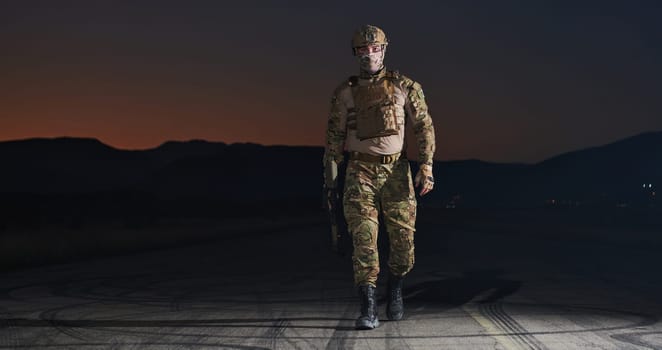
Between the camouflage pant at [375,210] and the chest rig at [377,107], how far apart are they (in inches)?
11.8

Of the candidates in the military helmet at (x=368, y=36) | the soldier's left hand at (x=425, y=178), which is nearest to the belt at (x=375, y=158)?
the soldier's left hand at (x=425, y=178)

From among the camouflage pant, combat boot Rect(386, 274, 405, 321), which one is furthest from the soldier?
combat boot Rect(386, 274, 405, 321)

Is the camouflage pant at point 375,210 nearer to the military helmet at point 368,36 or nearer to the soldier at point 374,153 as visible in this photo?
the soldier at point 374,153

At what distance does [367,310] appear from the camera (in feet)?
25.2

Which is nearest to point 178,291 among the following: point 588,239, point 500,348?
point 500,348

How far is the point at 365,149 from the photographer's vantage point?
26.0 ft

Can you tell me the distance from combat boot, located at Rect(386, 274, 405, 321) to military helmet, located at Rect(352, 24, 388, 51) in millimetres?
2094

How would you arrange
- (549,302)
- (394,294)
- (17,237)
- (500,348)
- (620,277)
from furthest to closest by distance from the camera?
(17,237) → (620,277) → (549,302) → (394,294) → (500,348)

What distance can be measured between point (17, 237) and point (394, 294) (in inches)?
774

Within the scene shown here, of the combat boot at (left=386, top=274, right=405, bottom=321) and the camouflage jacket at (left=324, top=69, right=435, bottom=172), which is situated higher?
the camouflage jacket at (left=324, top=69, right=435, bottom=172)

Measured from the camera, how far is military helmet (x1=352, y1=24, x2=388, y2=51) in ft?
25.2

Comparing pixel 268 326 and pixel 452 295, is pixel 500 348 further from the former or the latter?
pixel 452 295

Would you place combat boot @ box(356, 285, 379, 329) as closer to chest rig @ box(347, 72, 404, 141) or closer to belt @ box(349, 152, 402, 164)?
belt @ box(349, 152, 402, 164)

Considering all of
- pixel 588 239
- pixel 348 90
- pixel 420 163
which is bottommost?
pixel 588 239
